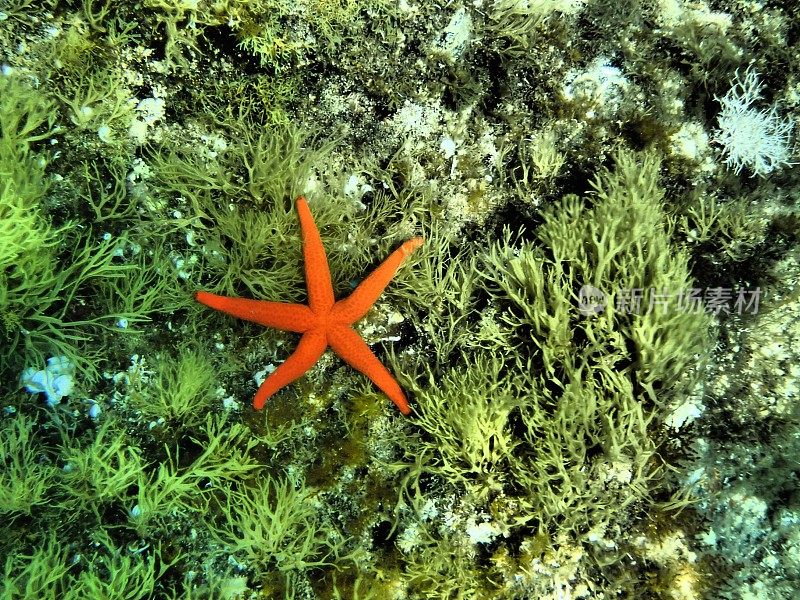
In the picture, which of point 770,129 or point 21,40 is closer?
point 21,40

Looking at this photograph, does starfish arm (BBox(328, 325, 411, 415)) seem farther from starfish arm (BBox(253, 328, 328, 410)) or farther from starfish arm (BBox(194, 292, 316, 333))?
starfish arm (BBox(194, 292, 316, 333))

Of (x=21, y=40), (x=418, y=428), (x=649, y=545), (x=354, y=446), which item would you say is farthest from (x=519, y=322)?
(x=21, y=40)

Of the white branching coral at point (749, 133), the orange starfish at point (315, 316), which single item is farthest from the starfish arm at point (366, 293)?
the white branching coral at point (749, 133)

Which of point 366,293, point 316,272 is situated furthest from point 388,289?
point 316,272

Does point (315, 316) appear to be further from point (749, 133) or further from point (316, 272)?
point (749, 133)

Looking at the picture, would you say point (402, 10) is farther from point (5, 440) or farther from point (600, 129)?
point (5, 440)

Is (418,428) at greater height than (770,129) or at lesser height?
lesser
